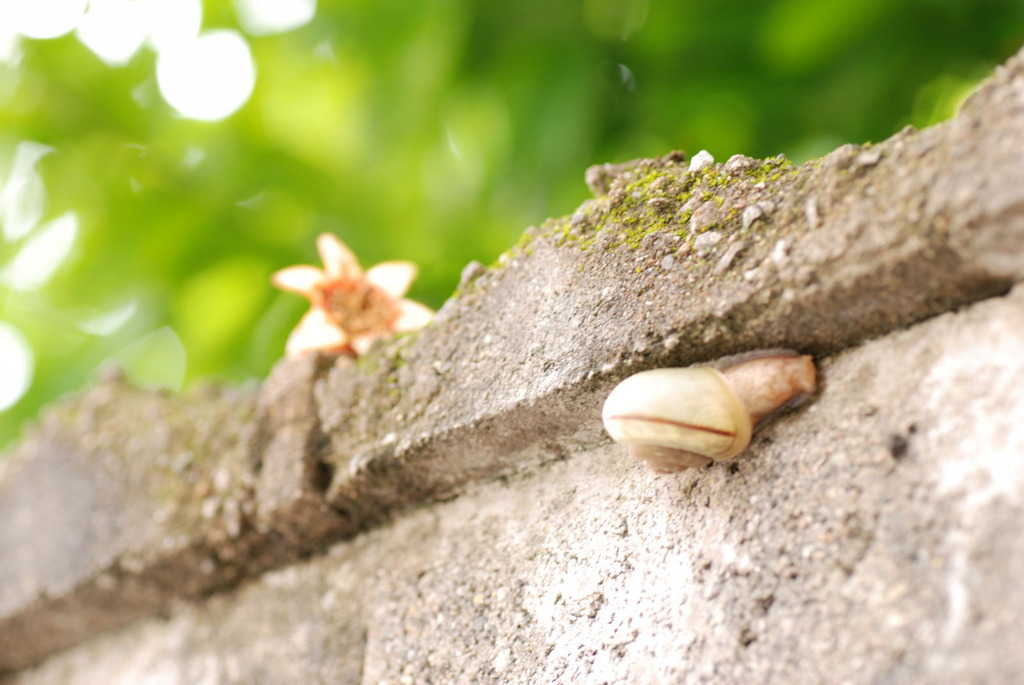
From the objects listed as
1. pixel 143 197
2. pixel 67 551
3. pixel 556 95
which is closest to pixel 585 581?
pixel 67 551

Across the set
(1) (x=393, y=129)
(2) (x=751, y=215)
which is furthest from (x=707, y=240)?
(1) (x=393, y=129)

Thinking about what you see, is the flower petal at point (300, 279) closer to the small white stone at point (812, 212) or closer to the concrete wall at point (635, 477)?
the concrete wall at point (635, 477)

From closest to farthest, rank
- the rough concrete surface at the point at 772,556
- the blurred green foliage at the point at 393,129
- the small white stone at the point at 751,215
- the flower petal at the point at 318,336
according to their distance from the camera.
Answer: the rough concrete surface at the point at 772,556 → the small white stone at the point at 751,215 → the flower petal at the point at 318,336 → the blurred green foliage at the point at 393,129

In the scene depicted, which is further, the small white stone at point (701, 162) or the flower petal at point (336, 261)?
the flower petal at point (336, 261)

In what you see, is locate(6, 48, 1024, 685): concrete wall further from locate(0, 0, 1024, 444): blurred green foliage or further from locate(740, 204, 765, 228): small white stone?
locate(0, 0, 1024, 444): blurred green foliage

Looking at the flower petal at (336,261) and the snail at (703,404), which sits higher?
the flower petal at (336,261)

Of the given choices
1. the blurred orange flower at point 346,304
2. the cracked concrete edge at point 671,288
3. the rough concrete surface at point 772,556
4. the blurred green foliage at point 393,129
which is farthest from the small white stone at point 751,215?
the blurred green foliage at point 393,129
